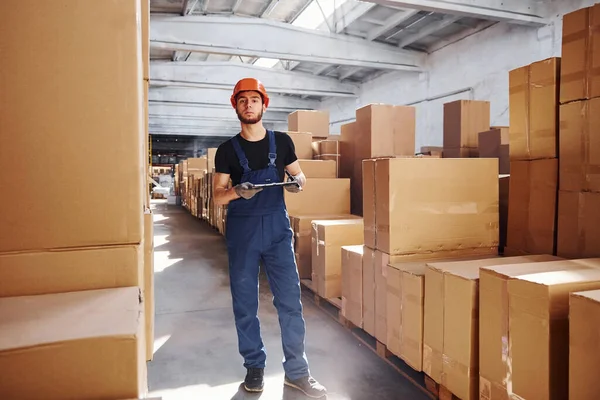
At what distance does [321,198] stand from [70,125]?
3625 mm

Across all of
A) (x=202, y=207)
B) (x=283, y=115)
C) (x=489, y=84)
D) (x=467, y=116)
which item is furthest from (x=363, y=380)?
(x=283, y=115)

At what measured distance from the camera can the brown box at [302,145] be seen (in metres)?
5.51

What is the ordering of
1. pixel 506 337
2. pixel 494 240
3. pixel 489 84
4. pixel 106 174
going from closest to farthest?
pixel 106 174 < pixel 506 337 < pixel 494 240 < pixel 489 84

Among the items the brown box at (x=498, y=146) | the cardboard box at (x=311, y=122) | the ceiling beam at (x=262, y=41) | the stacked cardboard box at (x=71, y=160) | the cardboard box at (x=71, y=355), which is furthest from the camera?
the ceiling beam at (x=262, y=41)

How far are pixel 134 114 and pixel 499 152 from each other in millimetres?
3838

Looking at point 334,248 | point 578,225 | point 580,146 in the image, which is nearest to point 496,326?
point 578,225

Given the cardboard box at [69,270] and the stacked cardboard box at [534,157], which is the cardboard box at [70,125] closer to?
the cardboard box at [69,270]

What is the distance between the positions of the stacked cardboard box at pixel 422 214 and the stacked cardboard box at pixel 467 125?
215 cm

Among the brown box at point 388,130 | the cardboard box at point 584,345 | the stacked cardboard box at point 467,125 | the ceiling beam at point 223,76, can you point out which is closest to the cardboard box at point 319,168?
the brown box at point 388,130

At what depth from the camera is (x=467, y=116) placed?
4.74 metres

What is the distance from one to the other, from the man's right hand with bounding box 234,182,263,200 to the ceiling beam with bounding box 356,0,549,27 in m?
4.07

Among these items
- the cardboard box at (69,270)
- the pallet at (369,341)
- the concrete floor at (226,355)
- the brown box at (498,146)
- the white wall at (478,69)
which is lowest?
the concrete floor at (226,355)

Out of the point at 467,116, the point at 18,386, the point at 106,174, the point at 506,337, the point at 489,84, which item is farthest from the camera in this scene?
the point at 489,84

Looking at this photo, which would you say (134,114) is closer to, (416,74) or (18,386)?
(18,386)
